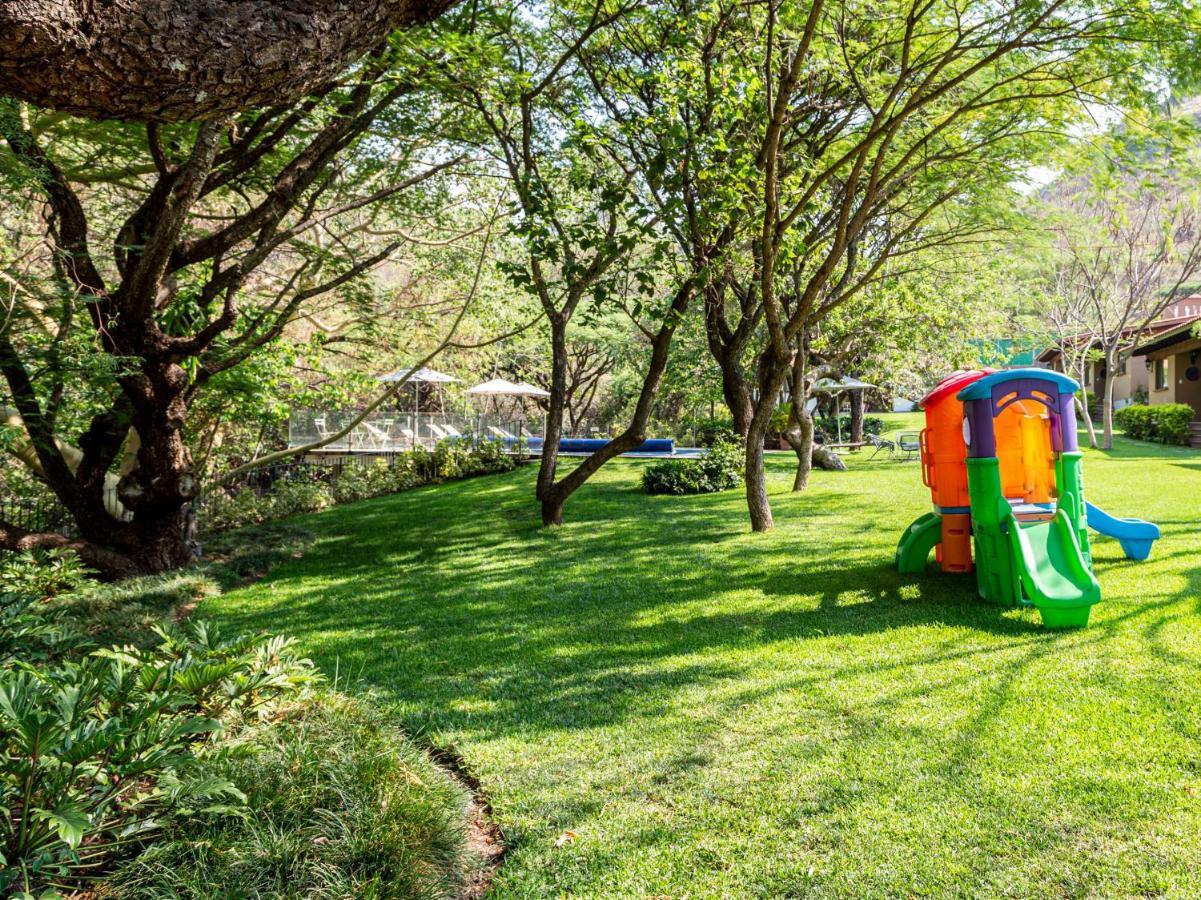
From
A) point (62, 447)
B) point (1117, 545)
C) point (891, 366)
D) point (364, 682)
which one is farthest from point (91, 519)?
point (891, 366)

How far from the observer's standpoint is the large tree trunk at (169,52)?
4.76ft

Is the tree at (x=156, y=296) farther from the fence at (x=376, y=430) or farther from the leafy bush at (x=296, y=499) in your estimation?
the fence at (x=376, y=430)

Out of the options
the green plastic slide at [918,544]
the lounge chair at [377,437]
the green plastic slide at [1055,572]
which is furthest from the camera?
the lounge chair at [377,437]

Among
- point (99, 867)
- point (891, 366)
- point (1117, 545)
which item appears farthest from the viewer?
point (891, 366)

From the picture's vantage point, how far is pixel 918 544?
7152mm

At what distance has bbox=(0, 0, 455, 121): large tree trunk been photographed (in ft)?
4.76

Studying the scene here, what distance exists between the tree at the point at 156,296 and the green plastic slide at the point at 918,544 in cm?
633

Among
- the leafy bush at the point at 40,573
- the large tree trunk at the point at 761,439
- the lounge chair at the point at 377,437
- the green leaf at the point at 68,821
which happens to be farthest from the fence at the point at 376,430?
the green leaf at the point at 68,821

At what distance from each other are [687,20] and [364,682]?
293 inches

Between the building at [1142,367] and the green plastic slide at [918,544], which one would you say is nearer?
the green plastic slide at [918,544]

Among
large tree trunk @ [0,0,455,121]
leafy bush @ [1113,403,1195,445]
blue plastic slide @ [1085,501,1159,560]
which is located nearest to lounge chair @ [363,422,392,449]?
blue plastic slide @ [1085,501,1159,560]

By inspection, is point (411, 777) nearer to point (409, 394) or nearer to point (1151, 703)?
point (1151, 703)

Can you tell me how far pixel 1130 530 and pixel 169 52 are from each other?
846 cm

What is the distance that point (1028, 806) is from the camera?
3062 millimetres
